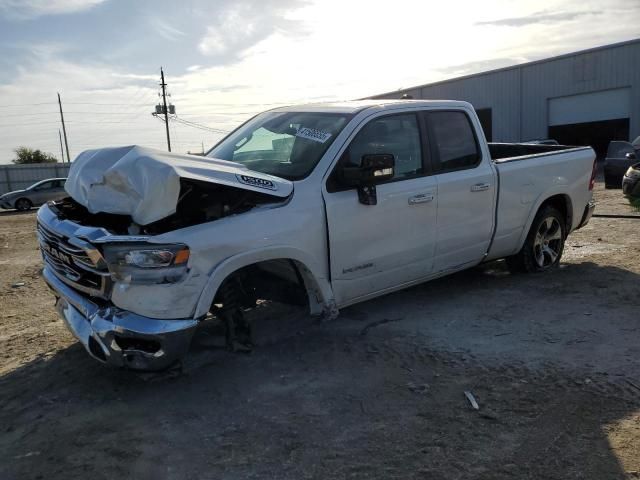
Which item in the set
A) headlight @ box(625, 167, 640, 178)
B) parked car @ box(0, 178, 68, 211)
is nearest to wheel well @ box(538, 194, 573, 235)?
headlight @ box(625, 167, 640, 178)

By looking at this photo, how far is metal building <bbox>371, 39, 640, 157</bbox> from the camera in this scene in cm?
2822

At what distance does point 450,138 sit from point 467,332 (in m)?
1.83

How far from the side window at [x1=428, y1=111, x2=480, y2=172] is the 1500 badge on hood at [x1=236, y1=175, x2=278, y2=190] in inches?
71.8

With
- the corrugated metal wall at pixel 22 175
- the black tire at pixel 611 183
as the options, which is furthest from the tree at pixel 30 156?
the black tire at pixel 611 183

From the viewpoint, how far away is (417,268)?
484cm

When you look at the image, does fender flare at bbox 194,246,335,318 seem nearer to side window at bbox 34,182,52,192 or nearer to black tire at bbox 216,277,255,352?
black tire at bbox 216,277,255,352

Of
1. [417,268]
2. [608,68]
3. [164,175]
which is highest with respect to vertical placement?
[608,68]

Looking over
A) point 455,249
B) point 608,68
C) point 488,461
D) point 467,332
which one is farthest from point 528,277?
point 608,68

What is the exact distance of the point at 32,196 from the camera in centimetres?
2466

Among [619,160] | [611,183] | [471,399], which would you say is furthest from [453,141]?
[611,183]

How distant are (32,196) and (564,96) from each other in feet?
92.7

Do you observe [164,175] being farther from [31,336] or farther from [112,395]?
[31,336]

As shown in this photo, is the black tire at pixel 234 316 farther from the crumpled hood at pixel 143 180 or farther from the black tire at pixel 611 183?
the black tire at pixel 611 183

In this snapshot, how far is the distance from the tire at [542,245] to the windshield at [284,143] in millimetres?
2911
